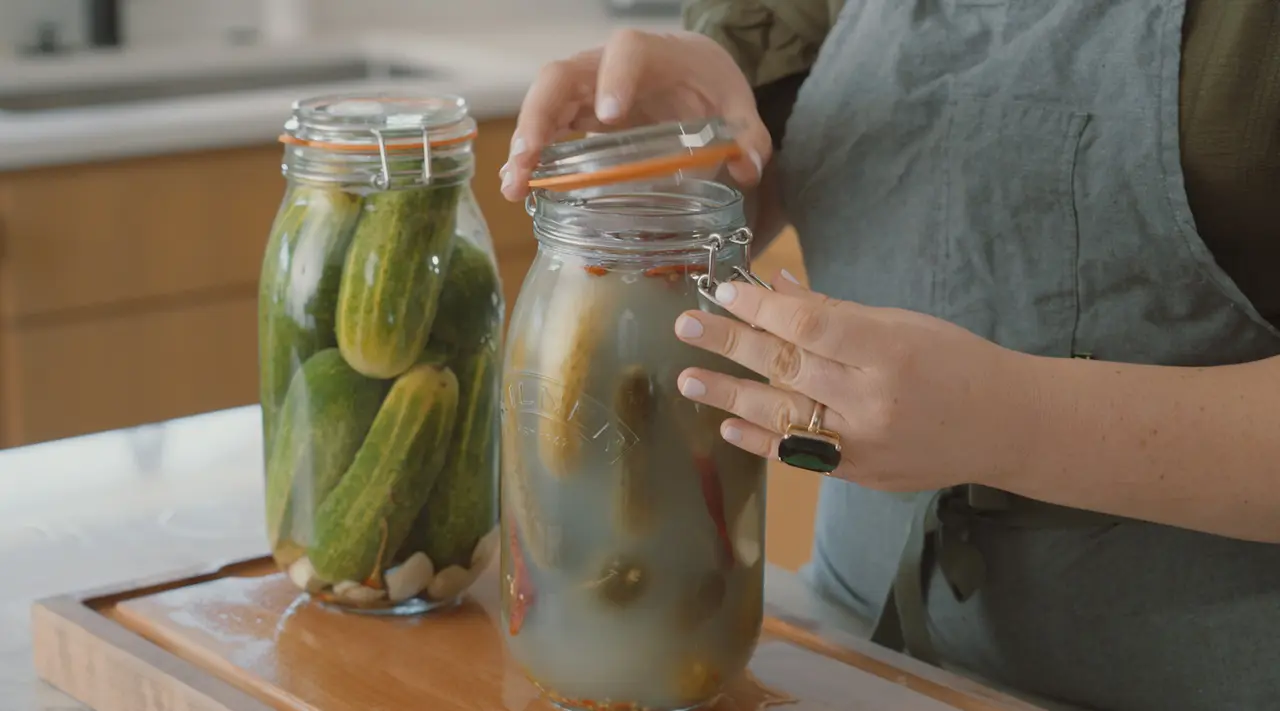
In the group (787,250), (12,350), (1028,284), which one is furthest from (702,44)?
(12,350)

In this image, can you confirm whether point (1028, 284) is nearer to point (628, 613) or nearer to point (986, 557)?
point (986, 557)

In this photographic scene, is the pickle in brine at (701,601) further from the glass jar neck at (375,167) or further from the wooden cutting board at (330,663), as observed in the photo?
the glass jar neck at (375,167)

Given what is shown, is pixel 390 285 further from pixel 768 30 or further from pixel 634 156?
pixel 768 30

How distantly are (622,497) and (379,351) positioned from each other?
0.15 m

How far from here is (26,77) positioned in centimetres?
221

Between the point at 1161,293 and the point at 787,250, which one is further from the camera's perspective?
the point at 787,250

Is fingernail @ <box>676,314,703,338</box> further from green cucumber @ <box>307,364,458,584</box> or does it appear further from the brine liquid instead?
green cucumber @ <box>307,364,458,584</box>

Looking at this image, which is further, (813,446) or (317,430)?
(317,430)

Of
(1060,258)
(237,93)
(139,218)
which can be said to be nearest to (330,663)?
A: (1060,258)

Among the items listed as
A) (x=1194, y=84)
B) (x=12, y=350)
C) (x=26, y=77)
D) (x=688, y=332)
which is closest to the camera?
(x=688, y=332)

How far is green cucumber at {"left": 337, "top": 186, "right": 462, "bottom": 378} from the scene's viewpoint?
2.26ft

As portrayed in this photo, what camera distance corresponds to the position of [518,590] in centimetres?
66

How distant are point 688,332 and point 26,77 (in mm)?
1900

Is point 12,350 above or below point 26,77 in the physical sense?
below
